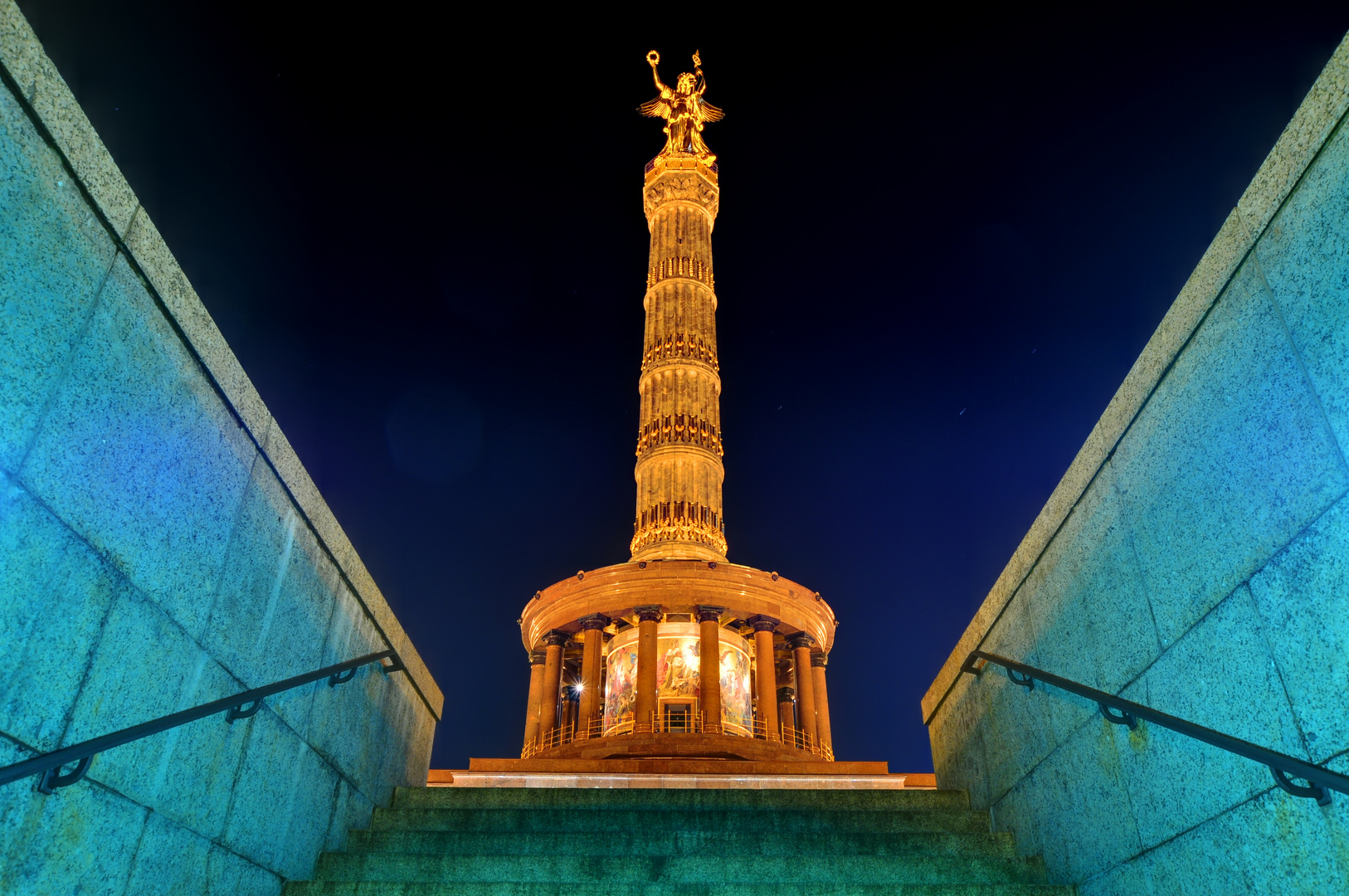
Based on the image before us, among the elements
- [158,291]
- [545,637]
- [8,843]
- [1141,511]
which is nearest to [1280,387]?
[1141,511]

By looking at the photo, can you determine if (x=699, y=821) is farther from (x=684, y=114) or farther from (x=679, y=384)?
(x=684, y=114)

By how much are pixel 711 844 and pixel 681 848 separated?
21 centimetres

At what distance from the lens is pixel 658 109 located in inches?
1344

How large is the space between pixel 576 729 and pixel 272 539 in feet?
63.7

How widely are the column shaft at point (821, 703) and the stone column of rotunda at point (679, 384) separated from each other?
13.1 feet

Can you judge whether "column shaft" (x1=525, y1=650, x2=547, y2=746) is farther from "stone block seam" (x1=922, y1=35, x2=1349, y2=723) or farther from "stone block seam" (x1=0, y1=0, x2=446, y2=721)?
"stone block seam" (x1=922, y1=35, x2=1349, y2=723)

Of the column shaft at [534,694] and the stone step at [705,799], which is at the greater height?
the column shaft at [534,694]

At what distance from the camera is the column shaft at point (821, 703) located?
23.4 meters

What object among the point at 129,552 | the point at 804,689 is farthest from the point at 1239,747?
the point at 804,689

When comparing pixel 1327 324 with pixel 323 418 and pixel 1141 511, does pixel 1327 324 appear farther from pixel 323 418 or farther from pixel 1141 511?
pixel 323 418

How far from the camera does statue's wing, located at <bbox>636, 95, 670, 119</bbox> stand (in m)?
33.9

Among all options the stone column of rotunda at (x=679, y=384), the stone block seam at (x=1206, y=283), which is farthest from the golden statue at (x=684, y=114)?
the stone block seam at (x=1206, y=283)

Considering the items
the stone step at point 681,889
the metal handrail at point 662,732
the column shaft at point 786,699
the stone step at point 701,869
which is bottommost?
the stone step at point 681,889

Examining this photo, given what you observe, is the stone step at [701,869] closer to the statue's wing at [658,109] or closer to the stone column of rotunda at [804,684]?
the stone column of rotunda at [804,684]
